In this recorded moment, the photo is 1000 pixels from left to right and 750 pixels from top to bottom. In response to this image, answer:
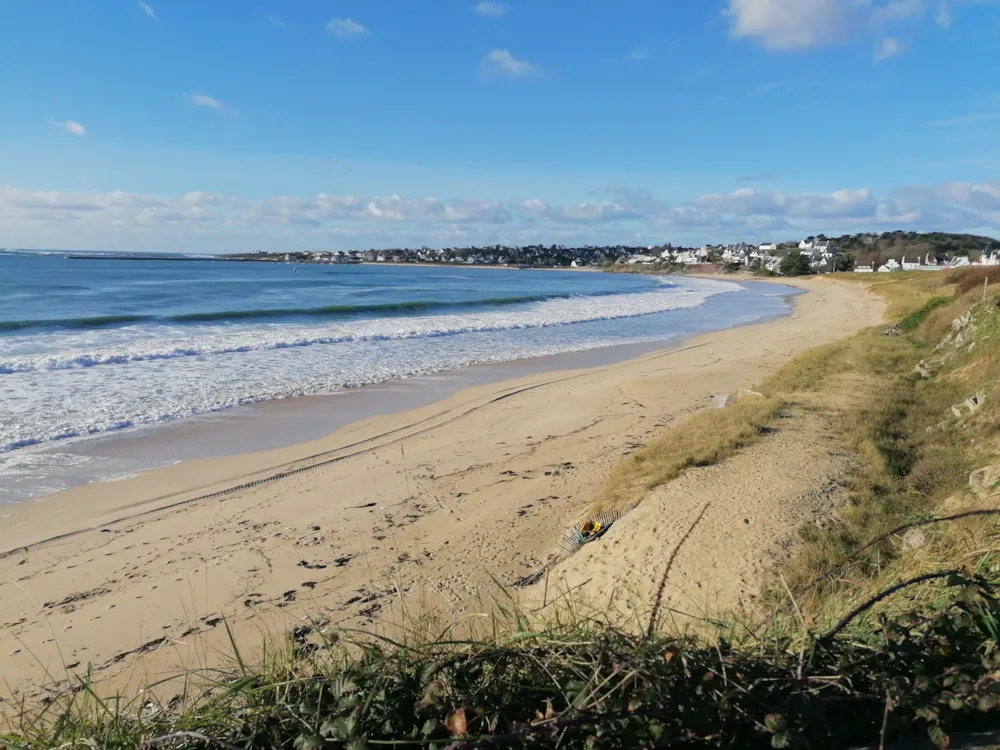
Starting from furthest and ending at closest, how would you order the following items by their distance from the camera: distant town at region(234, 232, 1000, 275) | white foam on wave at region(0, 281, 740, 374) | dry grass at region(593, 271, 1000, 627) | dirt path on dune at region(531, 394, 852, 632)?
distant town at region(234, 232, 1000, 275) < white foam on wave at region(0, 281, 740, 374) < dirt path on dune at region(531, 394, 852, 632) < dry grass at region(593, 271, 1000, 627)

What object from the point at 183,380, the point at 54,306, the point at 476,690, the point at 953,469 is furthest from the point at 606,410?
the point at 54,306

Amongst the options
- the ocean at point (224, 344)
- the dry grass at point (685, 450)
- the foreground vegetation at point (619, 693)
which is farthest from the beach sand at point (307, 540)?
the ocean at point (224, 344)

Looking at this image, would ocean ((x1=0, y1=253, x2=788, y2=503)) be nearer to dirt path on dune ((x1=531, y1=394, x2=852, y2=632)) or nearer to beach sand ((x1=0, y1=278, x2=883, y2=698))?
beach sand ((x1=0, y1=278, x2=883, y2=698))

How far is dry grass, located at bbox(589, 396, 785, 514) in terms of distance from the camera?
7121mm

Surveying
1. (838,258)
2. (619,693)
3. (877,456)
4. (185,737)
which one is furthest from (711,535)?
(838,258)

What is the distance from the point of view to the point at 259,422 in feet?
38.2

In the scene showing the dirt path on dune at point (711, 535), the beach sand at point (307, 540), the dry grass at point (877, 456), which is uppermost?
the dry grass at point (877, 456)

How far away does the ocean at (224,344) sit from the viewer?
11906 mm

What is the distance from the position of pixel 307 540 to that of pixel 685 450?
4.54 m

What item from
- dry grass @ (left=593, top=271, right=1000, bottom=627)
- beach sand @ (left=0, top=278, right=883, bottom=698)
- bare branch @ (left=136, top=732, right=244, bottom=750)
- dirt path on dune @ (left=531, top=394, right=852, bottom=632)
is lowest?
beach sand @ (left=0, top=278, right=883, bottom=698)

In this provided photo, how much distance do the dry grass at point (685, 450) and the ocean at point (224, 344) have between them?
22.9ft

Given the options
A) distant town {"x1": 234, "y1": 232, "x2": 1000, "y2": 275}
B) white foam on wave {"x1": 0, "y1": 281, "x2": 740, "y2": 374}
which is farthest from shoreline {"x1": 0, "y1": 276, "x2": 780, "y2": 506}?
distant town {"x1": 234, "y1": 232, "x2": 1000, "y2": 275}

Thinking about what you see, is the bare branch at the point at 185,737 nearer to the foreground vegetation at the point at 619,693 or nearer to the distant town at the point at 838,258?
the foreground vegetation at the point at 619,693

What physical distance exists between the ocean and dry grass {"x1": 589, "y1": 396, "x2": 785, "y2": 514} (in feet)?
22.9
